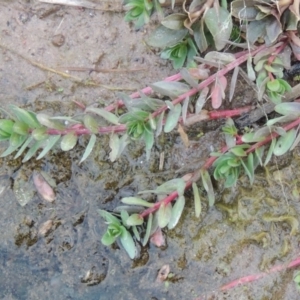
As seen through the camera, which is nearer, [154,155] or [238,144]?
[238,144]

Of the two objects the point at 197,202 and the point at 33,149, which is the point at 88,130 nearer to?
the point at 33,149

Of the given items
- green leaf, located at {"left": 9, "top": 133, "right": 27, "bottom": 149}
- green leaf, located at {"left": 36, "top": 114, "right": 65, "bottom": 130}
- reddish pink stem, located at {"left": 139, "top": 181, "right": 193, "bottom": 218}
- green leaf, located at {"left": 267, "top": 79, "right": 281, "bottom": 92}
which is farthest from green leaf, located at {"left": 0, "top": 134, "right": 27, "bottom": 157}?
green leaf, located at {"left": 267, "top": 79, "right": 281, "bottom": 92}

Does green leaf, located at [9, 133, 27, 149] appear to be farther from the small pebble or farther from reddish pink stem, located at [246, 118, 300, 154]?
reddish pink stem, located at [246, 118, 300, 154]

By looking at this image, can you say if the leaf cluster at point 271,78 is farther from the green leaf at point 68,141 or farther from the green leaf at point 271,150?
the green leaf at point 68,141

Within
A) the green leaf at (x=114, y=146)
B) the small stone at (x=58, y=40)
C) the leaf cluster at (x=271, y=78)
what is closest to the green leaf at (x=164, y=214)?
the green leaf at (x=114, y=146)

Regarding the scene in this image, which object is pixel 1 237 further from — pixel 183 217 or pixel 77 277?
pixel 183 217

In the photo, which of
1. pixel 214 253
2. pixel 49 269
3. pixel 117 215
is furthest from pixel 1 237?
pixel 214 253
